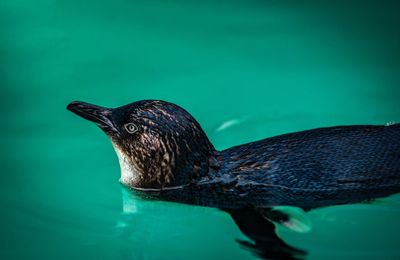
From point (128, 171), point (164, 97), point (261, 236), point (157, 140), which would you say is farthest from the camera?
point (164, 97)

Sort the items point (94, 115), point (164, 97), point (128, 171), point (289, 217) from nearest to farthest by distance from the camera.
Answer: point (289, 217), point (94, 115), point (128, 171), point (164, 97)

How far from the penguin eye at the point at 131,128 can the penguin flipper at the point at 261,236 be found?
0.72 metres

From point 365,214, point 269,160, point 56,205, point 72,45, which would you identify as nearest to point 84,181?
point 56,205

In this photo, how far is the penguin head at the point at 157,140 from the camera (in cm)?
352

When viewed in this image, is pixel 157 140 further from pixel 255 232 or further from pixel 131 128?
pixel 255 232

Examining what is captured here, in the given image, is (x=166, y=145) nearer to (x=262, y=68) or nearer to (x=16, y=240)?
(x=16, y=240)

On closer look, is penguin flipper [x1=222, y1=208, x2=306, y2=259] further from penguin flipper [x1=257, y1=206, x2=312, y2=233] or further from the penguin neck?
the penguin neck

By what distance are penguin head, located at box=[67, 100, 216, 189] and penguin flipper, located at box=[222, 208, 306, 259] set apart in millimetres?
365

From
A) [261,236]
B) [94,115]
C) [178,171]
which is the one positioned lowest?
[261,236]

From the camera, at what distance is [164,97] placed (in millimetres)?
5668

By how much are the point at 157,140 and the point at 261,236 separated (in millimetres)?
827

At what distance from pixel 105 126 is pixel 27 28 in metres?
3.08

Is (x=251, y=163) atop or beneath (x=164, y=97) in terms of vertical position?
beneath

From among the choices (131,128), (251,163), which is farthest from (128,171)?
(251,163)
